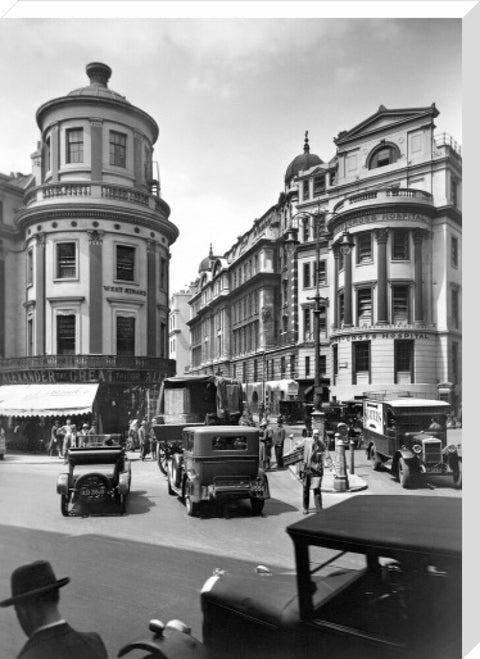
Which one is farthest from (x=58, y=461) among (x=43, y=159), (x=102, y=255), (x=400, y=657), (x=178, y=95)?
(x=178, y=95)

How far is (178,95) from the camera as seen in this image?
385 cm

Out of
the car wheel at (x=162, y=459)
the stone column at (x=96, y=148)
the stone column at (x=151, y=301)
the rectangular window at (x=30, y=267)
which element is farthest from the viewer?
the car wheel at (x=162, y=459)

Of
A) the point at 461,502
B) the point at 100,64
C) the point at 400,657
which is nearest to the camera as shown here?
the point at 400,657

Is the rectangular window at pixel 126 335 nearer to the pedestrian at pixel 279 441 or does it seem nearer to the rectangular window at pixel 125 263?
the rectangular window at pixel 125 263

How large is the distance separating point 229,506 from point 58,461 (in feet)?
4.84

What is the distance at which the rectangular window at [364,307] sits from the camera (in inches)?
167

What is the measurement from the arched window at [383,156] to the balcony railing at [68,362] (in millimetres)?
2489

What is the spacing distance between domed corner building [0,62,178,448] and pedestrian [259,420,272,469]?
106 centimetres

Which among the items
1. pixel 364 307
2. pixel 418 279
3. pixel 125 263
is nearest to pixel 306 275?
pixel 364 307

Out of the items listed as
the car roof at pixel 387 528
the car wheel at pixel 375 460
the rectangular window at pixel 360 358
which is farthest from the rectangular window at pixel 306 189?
the car roof at pixel 387 528

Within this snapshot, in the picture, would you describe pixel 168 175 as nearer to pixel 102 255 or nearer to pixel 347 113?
pixel 102 255

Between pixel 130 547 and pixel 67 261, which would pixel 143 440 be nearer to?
pixel 130 547

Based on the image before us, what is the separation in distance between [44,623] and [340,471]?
2.47 m

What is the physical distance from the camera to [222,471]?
4977mm
